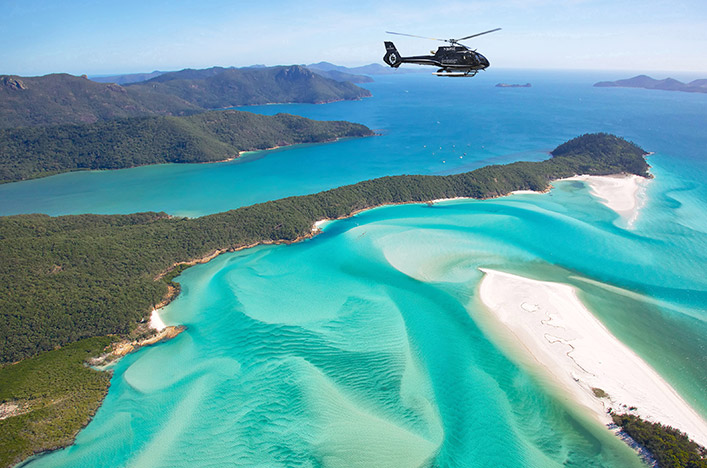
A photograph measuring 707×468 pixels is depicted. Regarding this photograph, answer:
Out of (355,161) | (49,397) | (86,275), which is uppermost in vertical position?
(355,161)

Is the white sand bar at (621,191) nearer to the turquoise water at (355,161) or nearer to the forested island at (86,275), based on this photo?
the turquoise water at (355,161)

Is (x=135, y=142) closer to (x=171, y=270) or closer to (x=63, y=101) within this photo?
(x=63, y=101)

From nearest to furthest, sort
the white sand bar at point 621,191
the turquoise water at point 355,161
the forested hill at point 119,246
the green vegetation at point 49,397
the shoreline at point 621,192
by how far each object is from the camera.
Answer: the green vegetation at point 49,397 → the forested hill at point 119,246 → the shoreline at point 621,192 → the white sand bar at point 621,191 → the turquoise water at point 355,161

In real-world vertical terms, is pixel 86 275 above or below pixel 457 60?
below

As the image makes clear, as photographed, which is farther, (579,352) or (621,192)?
(621,192)

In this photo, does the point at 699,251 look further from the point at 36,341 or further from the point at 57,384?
the point at 36,341

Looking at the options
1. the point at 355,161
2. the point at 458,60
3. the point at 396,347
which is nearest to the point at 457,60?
the point at 458,60

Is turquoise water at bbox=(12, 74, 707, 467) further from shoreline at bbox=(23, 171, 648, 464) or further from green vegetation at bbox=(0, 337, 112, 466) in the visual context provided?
green vegetation at bbox=(0, 337, 112, 466)

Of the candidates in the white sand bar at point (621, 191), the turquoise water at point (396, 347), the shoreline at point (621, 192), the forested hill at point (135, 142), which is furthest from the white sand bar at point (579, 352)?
the forested hill at point (135, 142)

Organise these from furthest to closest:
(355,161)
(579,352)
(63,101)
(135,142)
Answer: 1. (63,101)
2. (135,142)
3. (355,161)
4. (579,352)
